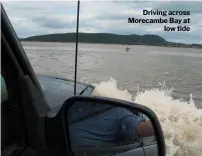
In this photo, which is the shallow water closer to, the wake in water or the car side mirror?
the wake in water

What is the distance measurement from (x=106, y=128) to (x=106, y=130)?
1 cm

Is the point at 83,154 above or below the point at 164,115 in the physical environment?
above

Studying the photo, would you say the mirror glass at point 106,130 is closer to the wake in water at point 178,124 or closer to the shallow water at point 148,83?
the shallow water at point 148,83

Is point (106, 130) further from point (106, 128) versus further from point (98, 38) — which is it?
point (98, 38)

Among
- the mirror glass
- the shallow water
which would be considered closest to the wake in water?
the shallow water

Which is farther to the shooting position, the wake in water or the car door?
the wake in water

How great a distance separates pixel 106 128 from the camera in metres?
1.45

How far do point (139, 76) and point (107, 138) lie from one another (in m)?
14.2

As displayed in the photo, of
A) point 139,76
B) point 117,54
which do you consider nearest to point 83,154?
point 139,76

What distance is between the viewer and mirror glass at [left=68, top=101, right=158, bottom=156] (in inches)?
54.9

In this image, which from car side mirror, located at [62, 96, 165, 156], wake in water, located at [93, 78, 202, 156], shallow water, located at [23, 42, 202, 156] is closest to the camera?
car side mirror, located at [62, 96, 165, 156]

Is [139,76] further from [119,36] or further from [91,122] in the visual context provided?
[91,122]

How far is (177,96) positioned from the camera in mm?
12000

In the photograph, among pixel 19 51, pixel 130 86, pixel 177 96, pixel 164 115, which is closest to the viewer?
pixel 19 51
